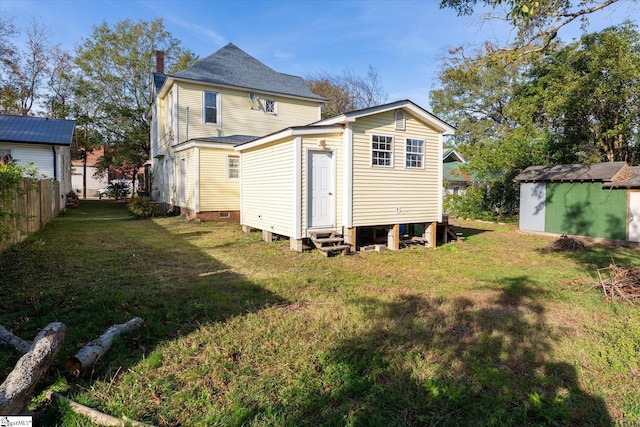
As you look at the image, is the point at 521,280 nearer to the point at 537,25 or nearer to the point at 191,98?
the point at 537,25

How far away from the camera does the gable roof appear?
8.61 m

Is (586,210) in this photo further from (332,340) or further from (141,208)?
(141,208)

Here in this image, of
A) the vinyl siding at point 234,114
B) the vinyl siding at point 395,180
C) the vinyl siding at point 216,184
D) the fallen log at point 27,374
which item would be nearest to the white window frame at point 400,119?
the vinyl siding at point 395,180

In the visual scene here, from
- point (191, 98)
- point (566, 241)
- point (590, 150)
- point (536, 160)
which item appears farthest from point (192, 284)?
point (590, 150)

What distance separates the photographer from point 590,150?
18078 millimetres

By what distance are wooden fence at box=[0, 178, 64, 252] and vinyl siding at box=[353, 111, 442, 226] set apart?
276 inches

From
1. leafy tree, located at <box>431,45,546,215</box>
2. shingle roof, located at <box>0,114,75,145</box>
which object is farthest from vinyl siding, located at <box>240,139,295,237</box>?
shingle roof, located at <box>0,114,75,145</box>

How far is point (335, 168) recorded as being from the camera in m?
9.06

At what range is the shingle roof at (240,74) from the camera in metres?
17.5

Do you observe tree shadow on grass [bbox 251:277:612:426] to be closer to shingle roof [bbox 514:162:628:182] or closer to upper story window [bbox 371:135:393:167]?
upper story window [bbox 371:135:393:167]

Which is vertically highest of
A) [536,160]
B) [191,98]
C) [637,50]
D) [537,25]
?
[637,50]

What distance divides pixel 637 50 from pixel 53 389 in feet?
74.1

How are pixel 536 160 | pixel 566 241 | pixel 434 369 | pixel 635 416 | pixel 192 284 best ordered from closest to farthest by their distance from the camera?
pixel 635 416 → pixel 434 369 → pixel 192 284 → pixel 566 241 → pixel 536 160

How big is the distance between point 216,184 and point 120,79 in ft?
64.4
